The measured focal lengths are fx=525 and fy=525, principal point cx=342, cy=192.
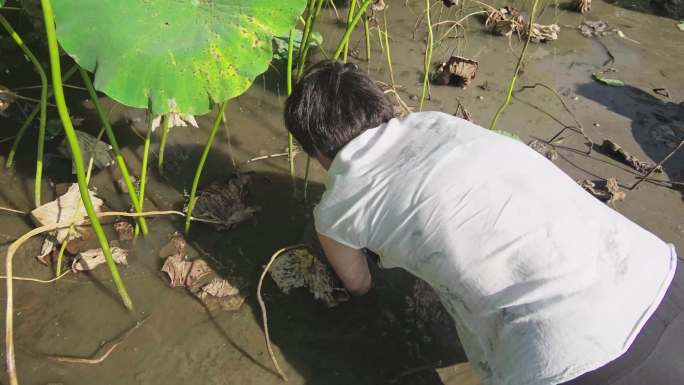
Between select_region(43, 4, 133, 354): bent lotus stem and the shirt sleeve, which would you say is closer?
select_region(43, 4, 133, 354): bent lotus stem

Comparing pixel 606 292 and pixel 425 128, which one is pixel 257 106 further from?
pixel 606 292

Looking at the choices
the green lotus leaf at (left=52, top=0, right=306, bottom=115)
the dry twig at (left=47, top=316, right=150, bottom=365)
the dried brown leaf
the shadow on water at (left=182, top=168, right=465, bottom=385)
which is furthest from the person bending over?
the dry twig at (left=47, top=316, right=150, bottom=365)

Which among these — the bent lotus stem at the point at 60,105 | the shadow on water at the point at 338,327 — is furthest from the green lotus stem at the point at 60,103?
the shadow on water at the point at 338,327

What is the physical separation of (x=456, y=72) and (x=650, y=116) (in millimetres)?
886

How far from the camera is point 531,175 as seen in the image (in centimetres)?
112

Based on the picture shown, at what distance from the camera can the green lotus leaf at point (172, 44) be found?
1.24m

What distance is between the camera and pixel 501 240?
3.48ft

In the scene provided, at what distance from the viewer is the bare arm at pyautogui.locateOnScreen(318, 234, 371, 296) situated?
1.38m

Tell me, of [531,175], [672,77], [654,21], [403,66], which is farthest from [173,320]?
[654,21]

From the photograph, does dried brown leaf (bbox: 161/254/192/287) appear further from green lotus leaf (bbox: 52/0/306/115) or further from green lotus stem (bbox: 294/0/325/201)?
green lotus leaf (bbox: 52/0/306/115)

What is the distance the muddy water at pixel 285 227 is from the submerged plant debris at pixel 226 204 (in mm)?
46

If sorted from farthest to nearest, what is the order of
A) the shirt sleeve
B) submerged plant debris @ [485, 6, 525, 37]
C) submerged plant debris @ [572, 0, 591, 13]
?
submerged plant debris @ [572, 0, 591, 13] → submerged plant debris @ [485, 6, 525, 37] → the shirt sleeve

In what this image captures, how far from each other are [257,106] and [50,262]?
3.45ft

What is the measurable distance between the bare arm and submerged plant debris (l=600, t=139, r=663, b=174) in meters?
1.24
